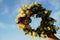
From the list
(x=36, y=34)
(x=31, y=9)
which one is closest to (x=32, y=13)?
(x=31, y=9)

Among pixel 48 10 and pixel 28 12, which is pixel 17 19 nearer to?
pixel 28 12

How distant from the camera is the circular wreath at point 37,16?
80.9 ft

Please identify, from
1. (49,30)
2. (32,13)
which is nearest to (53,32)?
(49,30)

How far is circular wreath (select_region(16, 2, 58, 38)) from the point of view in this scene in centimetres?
2467

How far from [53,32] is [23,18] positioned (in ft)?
8.67

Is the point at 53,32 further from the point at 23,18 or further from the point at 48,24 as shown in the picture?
the point at 23,18

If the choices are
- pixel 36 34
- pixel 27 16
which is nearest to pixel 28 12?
pixel 27 16

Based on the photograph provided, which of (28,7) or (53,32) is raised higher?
(28,7)

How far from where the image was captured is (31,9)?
83.6 feet

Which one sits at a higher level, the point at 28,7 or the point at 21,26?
→ the point at 28,7

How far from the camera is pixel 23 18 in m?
24.8

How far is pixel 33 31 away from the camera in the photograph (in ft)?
81.4

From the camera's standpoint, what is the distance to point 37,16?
2520cm

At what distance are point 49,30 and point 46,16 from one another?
4.12 ft
